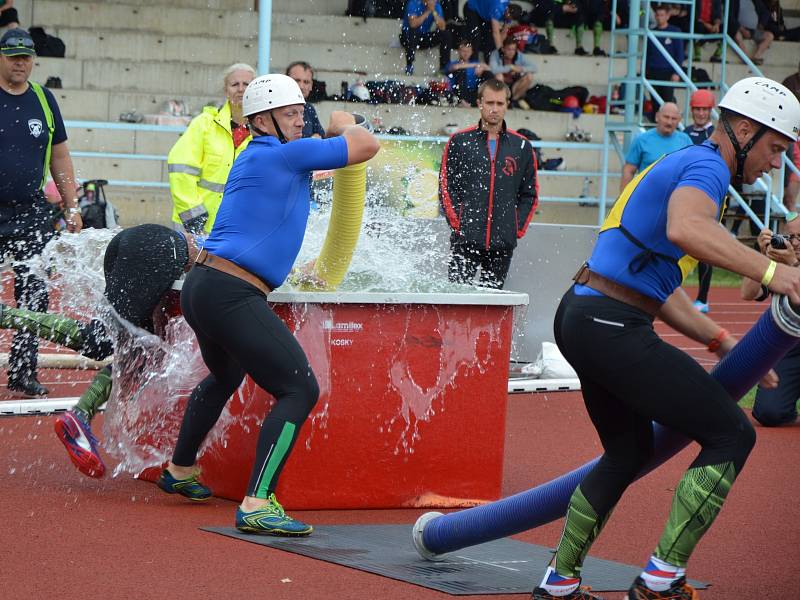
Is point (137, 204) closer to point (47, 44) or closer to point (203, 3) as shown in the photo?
point (47, 44)

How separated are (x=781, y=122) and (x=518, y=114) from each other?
1609 centimetres

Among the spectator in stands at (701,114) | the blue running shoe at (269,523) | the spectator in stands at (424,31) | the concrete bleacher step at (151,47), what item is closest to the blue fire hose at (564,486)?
the blue running shoe at (269,523)

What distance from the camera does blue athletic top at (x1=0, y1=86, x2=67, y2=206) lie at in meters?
8.20

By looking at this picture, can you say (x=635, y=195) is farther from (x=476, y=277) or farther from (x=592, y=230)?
(x=592, y=230)

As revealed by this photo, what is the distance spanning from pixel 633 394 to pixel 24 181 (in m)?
5.27

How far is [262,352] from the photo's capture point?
212 inches

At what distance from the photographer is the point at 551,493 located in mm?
4750

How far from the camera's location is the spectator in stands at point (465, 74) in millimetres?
19328

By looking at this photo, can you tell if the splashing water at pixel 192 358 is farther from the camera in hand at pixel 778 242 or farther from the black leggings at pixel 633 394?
the camera in hand at pixel 778 242

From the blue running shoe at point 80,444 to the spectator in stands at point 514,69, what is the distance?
46.7ft

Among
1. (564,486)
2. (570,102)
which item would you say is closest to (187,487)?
(564,486)

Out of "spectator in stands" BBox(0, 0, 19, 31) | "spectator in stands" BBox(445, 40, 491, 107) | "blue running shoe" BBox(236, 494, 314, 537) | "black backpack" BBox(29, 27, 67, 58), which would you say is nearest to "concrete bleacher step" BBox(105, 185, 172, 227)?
A: "black backpack" BBox(29, 27, 67, 58)

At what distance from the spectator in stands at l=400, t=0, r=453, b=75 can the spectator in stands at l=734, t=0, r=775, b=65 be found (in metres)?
5.74

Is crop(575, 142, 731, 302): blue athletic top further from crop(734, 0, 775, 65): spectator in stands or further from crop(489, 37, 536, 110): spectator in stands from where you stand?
crop(734, 0, 775, 65): spectator in stands
